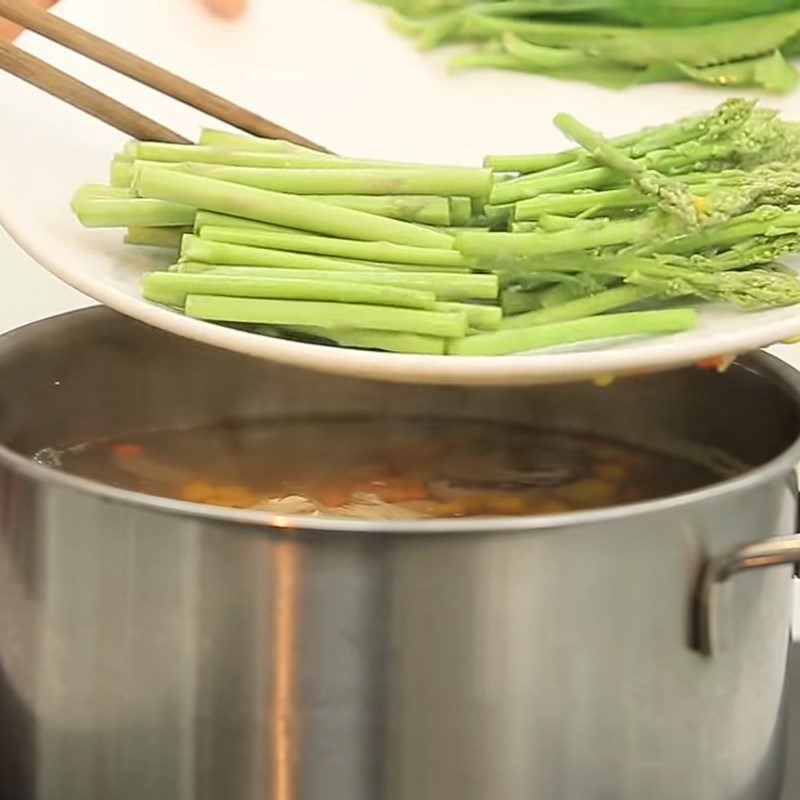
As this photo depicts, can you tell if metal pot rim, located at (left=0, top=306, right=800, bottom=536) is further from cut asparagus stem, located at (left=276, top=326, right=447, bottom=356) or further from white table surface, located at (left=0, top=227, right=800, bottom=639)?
white table surface, located at (left=0, top=227, right=800, bottom=639)

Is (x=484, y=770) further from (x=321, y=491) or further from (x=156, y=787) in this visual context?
(x=321, y=491)

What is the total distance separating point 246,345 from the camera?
2.21 ft

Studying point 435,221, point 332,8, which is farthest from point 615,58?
point 435,221

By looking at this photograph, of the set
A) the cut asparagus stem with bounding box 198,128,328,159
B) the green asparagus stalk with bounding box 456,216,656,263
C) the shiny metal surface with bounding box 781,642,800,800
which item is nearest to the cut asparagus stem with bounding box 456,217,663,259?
the green asparagus stalk with bounding box 456,216,656,263

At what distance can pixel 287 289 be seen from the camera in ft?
2.23

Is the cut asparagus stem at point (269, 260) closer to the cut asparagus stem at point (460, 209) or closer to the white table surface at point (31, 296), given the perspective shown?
the cut asparagus stem at point (460, 209)

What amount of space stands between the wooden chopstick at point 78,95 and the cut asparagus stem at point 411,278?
0.46ft

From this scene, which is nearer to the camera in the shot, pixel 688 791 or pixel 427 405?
pixel 688 791

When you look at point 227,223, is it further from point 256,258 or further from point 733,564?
point 733,564

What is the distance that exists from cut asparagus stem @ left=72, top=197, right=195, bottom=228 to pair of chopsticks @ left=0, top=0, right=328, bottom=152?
0.07 m

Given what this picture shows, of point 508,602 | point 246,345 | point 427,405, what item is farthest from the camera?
point 427,405

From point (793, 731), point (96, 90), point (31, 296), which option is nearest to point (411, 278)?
point (96, 90)

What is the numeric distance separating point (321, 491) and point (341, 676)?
0.28 meters

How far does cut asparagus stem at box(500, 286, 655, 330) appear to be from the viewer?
704 mm
